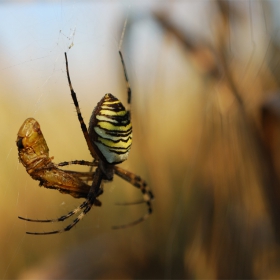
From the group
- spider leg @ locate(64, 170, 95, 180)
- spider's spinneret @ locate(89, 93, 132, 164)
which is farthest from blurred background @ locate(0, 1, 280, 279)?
spider's spinneret @ locate(89, 93, 132, 164)

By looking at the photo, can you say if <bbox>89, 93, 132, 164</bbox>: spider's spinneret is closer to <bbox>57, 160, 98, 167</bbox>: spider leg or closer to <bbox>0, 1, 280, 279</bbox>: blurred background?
<bbox>57, 160, 98, 167</bbox>: spider leg

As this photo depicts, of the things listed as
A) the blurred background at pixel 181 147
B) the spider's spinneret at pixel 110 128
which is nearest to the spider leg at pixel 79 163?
the spider's spinneret at pixel 110 128

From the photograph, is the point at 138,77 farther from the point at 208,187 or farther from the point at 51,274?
the point at 51,274

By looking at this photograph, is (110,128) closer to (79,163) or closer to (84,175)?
(79,163)

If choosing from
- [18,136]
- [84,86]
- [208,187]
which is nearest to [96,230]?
[208,187]

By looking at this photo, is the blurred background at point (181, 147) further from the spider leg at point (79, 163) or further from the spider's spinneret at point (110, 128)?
the spider's spinneret at point (110, 128)

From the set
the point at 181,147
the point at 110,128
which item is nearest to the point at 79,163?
the point at 110,128
